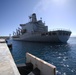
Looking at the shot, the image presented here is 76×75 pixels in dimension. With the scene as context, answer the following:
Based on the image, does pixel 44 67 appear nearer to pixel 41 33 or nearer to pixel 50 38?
pixel 50 38

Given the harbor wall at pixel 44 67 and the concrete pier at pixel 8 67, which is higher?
the concrete pier at pixel 8 67

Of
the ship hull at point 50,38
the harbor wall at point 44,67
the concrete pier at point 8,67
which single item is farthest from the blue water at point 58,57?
the ship hull at point 50,38

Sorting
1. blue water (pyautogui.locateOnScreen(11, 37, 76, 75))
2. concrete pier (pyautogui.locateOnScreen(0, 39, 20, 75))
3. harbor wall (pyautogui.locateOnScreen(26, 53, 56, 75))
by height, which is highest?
concrete pier (pyautogui.locateOnScreen(0, 39, 20, 75))

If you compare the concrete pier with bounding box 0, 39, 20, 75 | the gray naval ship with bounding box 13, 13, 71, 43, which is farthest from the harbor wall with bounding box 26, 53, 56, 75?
the gray naval ship with bounding box 13, 13, 71, 43

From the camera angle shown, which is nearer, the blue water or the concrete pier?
the concrete pier

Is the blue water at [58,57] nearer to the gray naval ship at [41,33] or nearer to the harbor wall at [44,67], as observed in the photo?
the harbor wall at [44,67]

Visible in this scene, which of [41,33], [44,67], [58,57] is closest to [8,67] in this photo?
[44,67]

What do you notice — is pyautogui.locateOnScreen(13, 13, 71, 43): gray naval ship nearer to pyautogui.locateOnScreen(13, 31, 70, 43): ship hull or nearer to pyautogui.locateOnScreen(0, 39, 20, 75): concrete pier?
pyautogui.locateOnScreen(13, 31, 70, 43): ship hull

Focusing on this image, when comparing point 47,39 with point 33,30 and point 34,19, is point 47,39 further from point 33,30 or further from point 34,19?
point 34,19

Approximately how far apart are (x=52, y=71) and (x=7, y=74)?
2793mm

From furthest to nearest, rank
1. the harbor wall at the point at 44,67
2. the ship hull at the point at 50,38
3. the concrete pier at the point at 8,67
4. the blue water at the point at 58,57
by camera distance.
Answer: the ship hull at the point at 50,38
the blue water at the point at 58,57
the harbor wall at the point at 44,67
the concrete pier at the point at 8,67

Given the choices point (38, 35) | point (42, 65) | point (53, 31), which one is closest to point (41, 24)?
point (38, 35)

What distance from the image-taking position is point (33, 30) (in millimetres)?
65875

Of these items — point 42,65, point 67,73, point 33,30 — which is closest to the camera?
point 42,65
